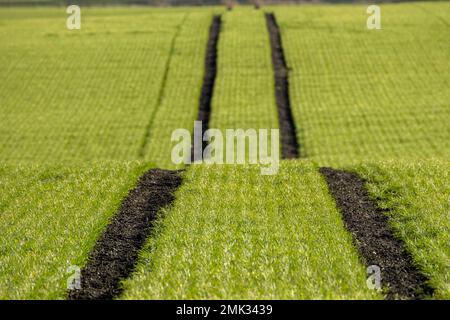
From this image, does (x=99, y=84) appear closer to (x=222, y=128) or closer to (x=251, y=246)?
(x=222, y=128)

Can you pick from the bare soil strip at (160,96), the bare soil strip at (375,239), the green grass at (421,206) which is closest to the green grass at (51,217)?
the bare soil strip at (375,239)

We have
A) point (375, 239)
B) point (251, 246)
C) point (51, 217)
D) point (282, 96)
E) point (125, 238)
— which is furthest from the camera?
point (282, 96)

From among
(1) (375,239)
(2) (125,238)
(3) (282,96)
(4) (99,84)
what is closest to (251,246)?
(1) (375,239)

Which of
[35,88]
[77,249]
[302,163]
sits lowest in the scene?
[35,88]

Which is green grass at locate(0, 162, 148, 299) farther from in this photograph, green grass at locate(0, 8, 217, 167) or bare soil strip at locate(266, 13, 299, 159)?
bare soil strip at locate(266, 13, 299, 159)

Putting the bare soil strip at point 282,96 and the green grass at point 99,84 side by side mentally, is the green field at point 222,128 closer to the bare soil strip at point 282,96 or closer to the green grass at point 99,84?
the green grass at point 99,84
